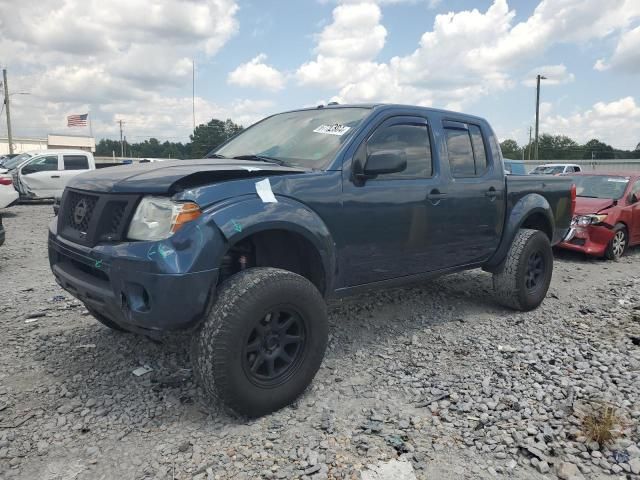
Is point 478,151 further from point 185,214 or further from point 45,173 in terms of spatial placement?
point 45,173

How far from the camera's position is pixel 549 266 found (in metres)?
5.38

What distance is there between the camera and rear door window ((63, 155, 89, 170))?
15.7 meters

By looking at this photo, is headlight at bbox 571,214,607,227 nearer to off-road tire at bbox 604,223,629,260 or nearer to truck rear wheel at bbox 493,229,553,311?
off-road tire at bbox 604,223,629,260

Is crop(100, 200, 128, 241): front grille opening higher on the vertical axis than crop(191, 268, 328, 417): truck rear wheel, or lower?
higher

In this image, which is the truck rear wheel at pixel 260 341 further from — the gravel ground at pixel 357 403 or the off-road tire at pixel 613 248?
the off-road tire at pixel 613 248

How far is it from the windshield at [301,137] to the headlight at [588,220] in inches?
228

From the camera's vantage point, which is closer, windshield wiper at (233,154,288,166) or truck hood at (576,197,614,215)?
windshield wiper at (233,154,288,166)

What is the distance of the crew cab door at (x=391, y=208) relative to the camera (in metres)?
3.53

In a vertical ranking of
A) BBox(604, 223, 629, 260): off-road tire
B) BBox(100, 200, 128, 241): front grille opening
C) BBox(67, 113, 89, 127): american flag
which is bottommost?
BBox(604, 223, 629, 260): off-road tire

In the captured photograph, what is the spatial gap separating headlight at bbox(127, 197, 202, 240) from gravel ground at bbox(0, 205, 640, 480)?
3.65 ft

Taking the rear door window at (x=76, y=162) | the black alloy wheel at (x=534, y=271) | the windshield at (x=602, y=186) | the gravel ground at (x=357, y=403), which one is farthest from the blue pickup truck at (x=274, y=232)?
the rear door window at (x=76, y=162)

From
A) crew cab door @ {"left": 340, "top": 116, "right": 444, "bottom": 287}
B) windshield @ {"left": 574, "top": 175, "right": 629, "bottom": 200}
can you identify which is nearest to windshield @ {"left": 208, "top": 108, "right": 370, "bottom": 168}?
crew cab door @ {"left": 340, "top": 116, "right": 444, "bottom": 287}

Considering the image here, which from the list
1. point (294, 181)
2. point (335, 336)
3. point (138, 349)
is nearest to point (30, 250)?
point (138, 349)

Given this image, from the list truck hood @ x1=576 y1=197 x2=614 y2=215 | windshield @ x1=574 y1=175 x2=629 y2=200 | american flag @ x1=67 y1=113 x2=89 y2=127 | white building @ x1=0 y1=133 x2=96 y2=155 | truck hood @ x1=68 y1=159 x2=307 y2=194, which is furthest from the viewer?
white building @ x1=0 y1=133 x2=96 y2=155
